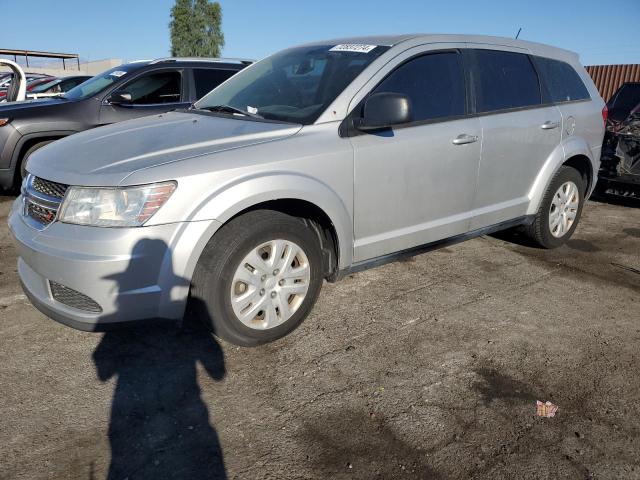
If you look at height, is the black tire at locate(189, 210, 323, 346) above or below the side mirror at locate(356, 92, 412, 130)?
below

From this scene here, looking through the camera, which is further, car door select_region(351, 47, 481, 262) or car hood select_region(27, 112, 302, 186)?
car door select_region(351, 47, 481, 262)

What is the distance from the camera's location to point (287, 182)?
282 centimetres

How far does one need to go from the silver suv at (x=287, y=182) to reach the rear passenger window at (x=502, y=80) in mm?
14

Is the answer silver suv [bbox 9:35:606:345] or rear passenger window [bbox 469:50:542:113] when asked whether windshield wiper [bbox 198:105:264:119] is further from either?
rear passenger window [bbox 469:50:542:113]

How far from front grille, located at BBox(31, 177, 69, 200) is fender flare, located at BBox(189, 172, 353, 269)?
2.31 feet

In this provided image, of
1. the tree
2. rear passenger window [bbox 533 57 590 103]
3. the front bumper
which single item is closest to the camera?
the front bumper

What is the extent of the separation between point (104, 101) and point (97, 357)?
14.0ft

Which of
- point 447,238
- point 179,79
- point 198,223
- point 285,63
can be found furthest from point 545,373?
point 179,79

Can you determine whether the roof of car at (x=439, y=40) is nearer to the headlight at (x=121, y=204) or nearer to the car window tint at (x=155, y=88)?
the headlight at (x=121, y=204)

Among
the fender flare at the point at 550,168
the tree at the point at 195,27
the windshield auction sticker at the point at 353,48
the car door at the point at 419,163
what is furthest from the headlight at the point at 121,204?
the tree at the point at 195,27

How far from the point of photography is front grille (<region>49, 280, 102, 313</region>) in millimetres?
2568

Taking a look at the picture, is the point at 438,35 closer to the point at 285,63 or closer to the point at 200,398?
the point at 285,63

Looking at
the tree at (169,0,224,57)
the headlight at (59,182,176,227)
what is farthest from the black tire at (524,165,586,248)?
the tree at (169,0,224,57)

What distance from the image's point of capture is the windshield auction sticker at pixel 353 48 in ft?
11.3
